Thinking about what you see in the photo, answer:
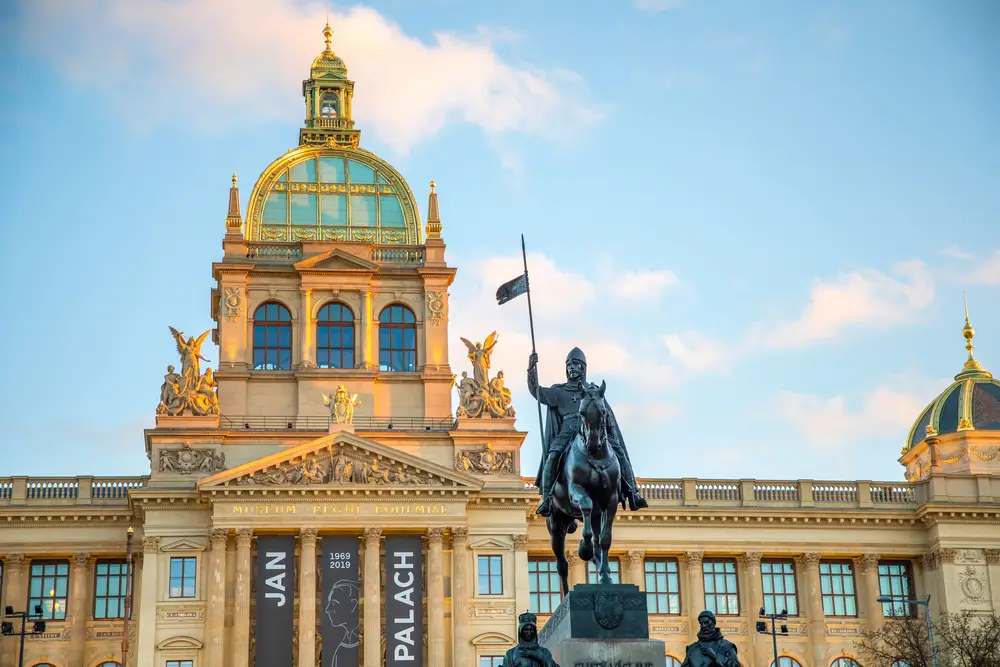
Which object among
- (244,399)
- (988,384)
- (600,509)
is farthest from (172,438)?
(600,509)

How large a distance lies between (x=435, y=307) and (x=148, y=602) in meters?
19.4

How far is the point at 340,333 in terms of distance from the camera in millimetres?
80125

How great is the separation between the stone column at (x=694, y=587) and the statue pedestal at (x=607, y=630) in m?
53.4

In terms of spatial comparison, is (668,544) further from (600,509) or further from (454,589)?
(600,509)

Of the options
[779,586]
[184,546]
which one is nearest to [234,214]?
[184,546]

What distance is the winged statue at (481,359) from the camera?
76500 mm

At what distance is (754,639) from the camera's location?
77312 mm

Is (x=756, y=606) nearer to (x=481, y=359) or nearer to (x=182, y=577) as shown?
(x=481, y=359)

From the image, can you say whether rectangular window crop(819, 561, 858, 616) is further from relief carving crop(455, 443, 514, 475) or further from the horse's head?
the horse's head

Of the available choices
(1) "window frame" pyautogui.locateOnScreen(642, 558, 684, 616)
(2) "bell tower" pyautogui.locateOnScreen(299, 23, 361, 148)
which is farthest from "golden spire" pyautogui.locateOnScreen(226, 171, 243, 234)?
(1) "window frame" pyautogui.locateOnScreen(642, 558, 684, 616)

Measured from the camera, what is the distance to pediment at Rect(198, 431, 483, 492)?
71375 mm

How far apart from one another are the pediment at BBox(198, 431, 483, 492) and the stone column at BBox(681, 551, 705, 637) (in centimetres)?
1191

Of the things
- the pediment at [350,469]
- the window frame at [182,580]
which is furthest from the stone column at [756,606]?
the window frame at [182,580]

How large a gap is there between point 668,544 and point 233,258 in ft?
79.2
